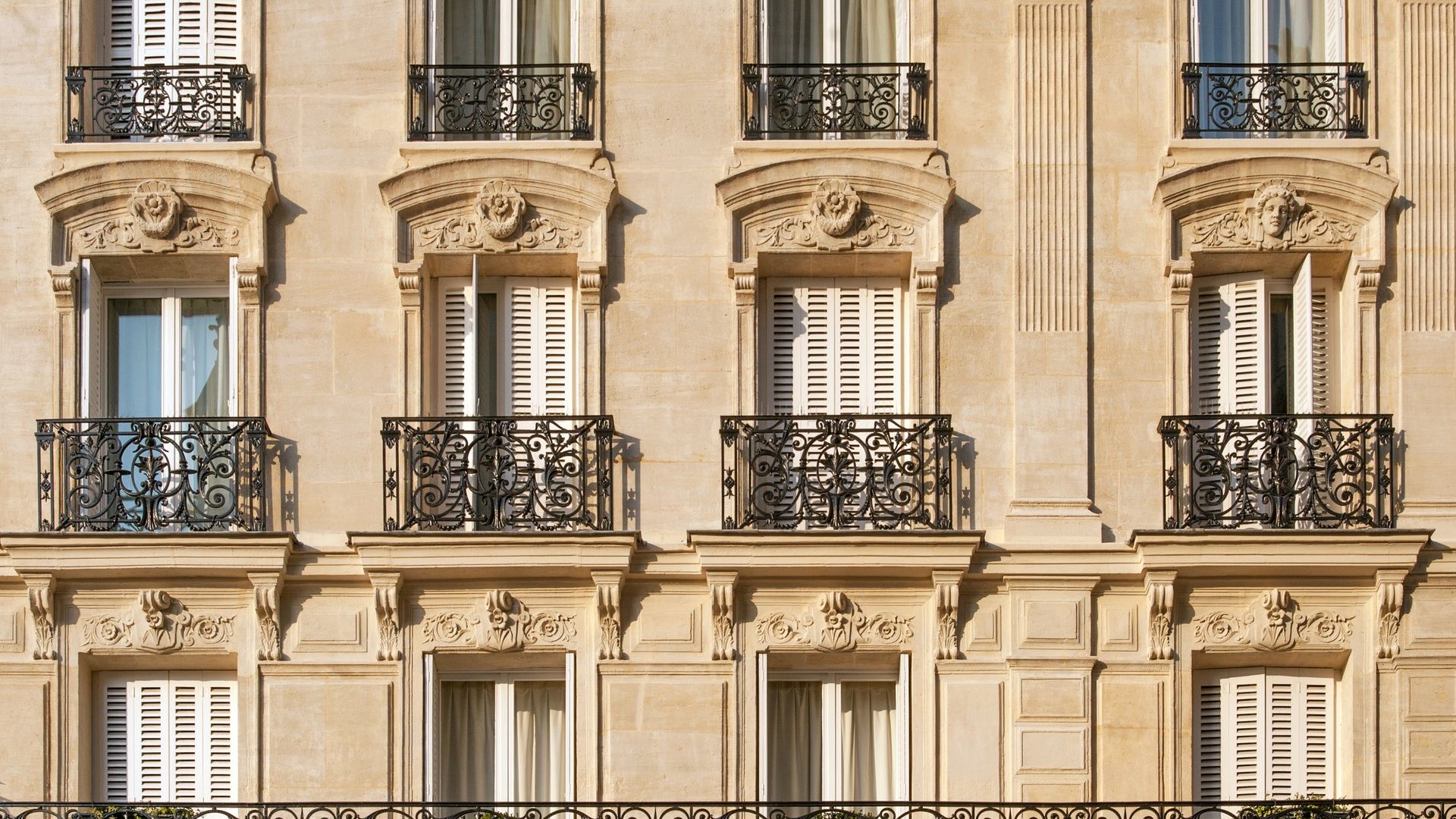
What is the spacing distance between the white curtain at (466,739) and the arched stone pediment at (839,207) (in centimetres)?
396

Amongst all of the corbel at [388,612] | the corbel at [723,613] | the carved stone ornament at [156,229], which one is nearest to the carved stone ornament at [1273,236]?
the corbel at [723,613]

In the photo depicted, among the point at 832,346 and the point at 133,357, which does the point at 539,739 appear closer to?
the point at 832,346

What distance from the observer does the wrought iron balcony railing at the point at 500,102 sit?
77.7 ft

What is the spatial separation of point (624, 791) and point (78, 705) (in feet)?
13.8

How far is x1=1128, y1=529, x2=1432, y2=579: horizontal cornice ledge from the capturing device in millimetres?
22562

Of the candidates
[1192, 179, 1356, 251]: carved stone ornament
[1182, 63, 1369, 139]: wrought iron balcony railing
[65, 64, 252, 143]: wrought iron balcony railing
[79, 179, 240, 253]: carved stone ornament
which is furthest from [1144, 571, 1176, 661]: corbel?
[65, 64, 252, 143]: wrought iron balcony railing

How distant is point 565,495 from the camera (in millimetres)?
22906

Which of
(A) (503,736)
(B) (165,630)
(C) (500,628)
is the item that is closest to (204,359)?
(B) (165,630)

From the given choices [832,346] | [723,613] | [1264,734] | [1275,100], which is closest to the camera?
[723,613]

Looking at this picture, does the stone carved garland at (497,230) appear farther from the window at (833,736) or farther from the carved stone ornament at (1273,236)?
the carved stone ornament at (1273,236)

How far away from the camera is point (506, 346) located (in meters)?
23.8

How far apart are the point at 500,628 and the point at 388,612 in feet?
2.83

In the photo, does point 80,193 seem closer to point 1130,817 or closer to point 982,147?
point 982,147

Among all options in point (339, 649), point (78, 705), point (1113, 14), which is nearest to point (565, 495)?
point (339, 649)
